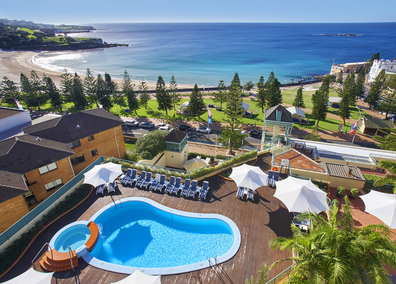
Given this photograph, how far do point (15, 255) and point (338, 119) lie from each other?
55.8 m

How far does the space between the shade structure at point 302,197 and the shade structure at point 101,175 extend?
41.5 feet

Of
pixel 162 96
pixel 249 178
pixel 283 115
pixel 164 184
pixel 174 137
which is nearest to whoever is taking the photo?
pixel 249 178

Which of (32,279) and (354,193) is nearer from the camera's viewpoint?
(32,279)

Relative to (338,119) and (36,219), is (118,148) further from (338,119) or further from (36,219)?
(338,119)

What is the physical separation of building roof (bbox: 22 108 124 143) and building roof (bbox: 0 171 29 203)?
5.79m

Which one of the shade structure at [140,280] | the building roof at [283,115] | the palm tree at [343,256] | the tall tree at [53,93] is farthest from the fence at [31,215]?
the tall tree at [53,93]

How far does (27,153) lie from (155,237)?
41.2 ft

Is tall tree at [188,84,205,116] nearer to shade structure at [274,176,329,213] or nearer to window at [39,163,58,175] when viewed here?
window at [39,163,58,175]

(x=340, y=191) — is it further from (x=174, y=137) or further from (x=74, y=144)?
(x=74, y=144)

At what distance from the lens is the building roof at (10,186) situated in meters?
14.0

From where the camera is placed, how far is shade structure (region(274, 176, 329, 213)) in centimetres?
1384

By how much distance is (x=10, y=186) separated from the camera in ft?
47.6

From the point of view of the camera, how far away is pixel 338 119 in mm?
47781

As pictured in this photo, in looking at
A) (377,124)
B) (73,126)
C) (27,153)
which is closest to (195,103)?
(73,126)
